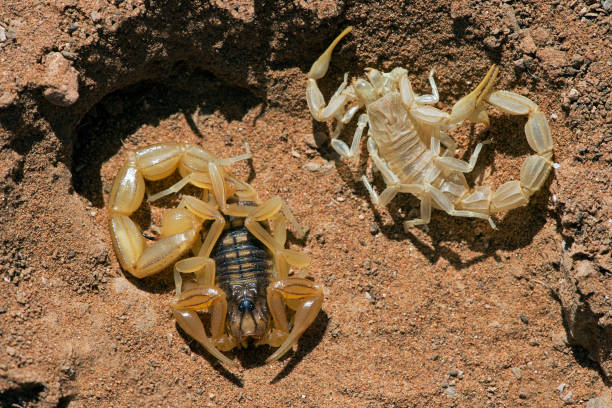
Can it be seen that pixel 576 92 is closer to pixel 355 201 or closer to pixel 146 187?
pixel 355 201

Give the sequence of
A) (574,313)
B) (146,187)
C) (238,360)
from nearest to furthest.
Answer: (574,313) < (238,360) < (146,187)

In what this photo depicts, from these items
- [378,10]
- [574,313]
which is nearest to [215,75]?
[378,10]

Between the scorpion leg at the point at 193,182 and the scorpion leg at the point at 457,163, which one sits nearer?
the scorpion leg at the point at 457,163

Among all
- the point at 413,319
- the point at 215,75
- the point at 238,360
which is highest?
the point at 215,75

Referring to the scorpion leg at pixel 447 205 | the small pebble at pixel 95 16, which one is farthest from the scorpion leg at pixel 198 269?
the small pebble at pixel 95 16

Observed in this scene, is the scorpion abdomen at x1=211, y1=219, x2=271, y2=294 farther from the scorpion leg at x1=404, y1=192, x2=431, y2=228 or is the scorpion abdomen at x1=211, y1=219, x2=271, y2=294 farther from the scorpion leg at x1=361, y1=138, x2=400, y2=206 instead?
the scorpion leg at x1=404, y1=192, x2=431, y2=228

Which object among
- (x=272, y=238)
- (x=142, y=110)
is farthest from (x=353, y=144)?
(x=142, y=110)

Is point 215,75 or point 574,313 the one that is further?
point 215,75

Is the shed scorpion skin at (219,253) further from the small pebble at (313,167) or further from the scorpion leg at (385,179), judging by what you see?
the scorpion leg at (385,179)
